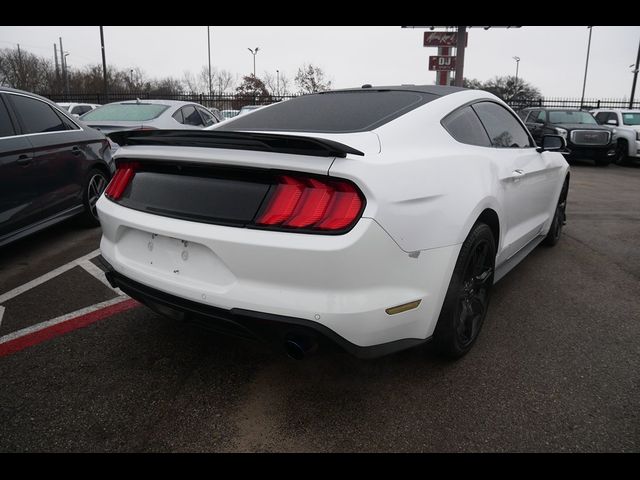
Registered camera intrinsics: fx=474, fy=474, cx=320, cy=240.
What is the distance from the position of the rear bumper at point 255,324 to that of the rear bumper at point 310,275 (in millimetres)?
17

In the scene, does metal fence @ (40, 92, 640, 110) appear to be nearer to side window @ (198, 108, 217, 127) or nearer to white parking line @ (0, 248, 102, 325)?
side window @ (198, 108, 217, 127)

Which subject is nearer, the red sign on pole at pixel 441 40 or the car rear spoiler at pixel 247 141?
the car rear spoiler at pixel 247 141

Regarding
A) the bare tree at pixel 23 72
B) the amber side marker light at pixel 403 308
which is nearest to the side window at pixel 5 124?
the amber side marker light at pixel 403 308

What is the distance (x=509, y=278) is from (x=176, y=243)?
2907 mm

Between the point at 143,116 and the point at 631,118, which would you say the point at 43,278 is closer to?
the point at 143,116

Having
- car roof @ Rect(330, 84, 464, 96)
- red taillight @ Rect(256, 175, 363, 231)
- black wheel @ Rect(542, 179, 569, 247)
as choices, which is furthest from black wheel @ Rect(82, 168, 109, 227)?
black wheel @ Rect(542, 179, 569, 247)

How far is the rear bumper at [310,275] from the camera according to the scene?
1.84 metres

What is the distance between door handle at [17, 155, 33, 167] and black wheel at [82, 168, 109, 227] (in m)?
0.90

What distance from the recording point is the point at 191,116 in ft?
27.2

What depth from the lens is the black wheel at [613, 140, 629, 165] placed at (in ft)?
45.0

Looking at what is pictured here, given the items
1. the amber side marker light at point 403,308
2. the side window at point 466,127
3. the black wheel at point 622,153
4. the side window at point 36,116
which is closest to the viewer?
the amber side marker light at point 403,308

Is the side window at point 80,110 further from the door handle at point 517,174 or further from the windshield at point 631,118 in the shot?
the door handle at point 517,174
